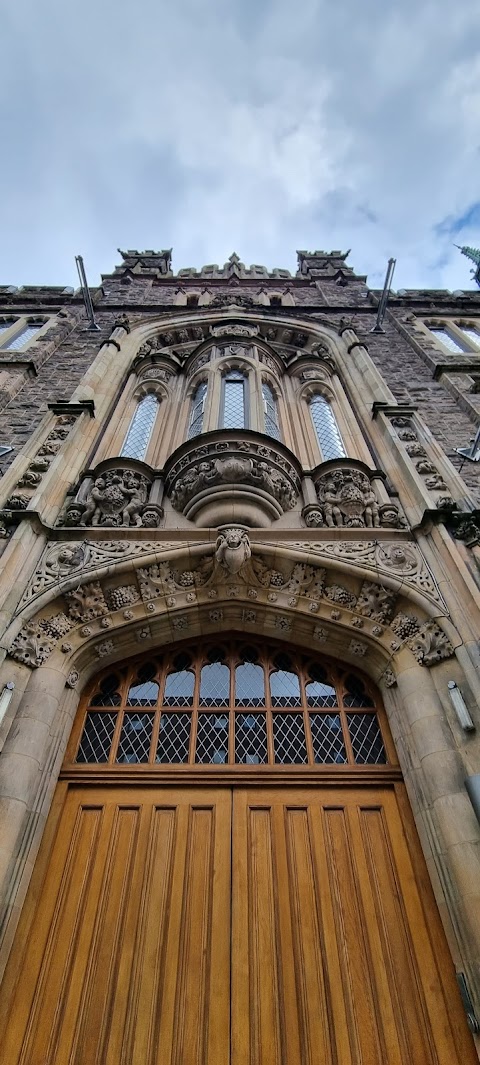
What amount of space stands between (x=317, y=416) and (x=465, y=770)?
24.5 feet

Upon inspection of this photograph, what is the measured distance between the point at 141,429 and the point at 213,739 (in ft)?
20.5

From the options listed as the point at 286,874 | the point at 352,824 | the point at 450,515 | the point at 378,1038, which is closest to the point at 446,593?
the point at 450,515

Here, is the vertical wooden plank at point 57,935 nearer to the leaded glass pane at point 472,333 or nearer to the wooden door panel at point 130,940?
the wooden door panel at point 130,940

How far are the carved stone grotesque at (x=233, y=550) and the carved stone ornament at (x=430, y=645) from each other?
201cm

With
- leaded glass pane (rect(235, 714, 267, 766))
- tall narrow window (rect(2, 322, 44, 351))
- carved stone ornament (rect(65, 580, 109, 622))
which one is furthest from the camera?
tall narrow window (rect(2, 322, 44, 351))

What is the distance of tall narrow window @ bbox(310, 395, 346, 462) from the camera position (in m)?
9.09

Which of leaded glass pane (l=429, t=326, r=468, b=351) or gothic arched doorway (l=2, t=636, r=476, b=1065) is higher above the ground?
leaded glass pane (l=429, t=326, r=468, b=351)

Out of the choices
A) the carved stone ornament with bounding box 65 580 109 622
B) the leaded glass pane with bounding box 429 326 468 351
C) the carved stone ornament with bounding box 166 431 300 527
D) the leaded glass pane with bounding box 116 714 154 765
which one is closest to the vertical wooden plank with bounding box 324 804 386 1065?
the leaded glass pane with bounding box 116 714 154 765

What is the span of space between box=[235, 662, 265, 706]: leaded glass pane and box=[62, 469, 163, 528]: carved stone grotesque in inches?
83.2

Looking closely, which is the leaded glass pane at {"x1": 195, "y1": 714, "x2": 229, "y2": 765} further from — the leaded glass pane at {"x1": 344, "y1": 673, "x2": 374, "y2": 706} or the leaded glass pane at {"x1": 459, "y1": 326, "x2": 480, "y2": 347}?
the leaded glass pane at {"x1": 459, "y1": 326, "x2": 480, "y2": 347}

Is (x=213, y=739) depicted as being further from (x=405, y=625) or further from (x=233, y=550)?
(x=405, y=625)

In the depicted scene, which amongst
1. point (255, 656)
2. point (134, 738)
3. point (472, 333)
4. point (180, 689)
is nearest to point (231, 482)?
point (255, 656)

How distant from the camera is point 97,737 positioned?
224 inches

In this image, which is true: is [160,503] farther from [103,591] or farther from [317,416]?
[317,416]
